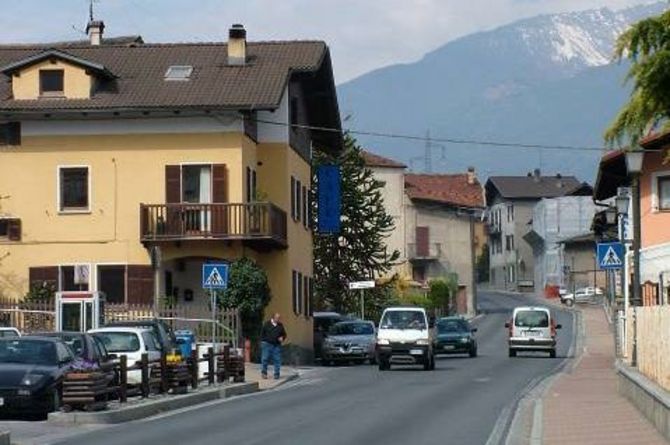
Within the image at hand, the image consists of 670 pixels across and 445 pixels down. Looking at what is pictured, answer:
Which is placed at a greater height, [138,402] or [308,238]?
[308,238]

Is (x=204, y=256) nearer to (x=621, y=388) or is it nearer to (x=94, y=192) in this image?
(x=94, y=192)

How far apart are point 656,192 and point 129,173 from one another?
17320mm

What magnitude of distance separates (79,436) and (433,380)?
18.3 metres

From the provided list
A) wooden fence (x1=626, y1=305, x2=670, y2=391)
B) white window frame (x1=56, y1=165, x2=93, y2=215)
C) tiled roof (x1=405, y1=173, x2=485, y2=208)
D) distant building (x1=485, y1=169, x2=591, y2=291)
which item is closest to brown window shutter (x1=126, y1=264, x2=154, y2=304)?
white window frame (x1=56, y1=165, x2=93, y2=215)

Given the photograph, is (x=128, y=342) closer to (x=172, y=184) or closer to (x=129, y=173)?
(x=172, y=184)

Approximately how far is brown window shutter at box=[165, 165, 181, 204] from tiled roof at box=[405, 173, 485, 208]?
62769 millimetres

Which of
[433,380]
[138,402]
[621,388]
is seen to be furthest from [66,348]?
[433,380]

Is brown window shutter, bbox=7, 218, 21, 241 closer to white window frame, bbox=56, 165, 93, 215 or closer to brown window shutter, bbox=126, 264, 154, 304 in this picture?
white window frame, bbox=56, 165, 93, 215

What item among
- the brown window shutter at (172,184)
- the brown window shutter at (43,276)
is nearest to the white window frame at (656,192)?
the brown window shutter at (172,184)

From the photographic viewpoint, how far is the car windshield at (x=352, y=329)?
53.9m

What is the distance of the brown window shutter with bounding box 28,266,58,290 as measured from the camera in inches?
2028

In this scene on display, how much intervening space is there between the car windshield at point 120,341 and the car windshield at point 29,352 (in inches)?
184

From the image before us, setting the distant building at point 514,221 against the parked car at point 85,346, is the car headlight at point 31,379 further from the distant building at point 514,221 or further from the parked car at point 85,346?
the distant building at point 514,221

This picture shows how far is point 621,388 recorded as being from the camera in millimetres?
31109
